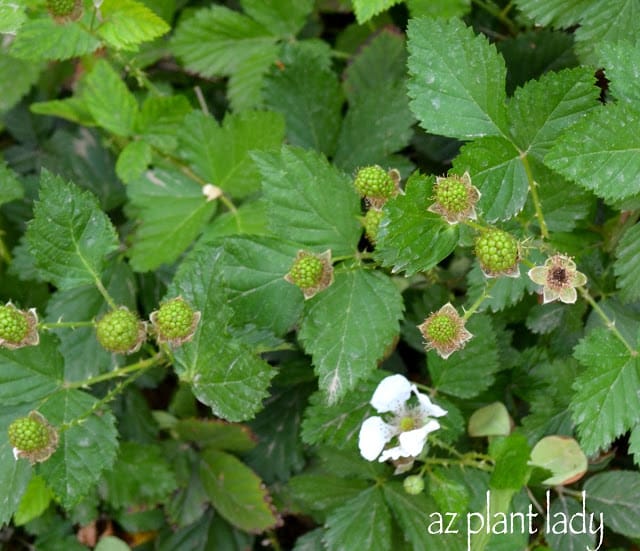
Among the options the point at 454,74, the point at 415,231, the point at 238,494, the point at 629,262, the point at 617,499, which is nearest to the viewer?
the point at 415,231

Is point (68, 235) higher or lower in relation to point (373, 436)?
higher

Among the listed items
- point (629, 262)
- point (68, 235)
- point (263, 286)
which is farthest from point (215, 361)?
point (629, 262)

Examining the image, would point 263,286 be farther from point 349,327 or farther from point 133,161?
point 133,161

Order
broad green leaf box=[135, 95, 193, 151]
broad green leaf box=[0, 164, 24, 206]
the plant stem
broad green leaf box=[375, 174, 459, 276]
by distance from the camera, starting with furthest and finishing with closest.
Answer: broad green leaf box=[135, 95, 193, 151] < broad green leaf box=[0, 164, 24, 206] < the plant stem < broad green leaf box=[375, 174, 459, 276]

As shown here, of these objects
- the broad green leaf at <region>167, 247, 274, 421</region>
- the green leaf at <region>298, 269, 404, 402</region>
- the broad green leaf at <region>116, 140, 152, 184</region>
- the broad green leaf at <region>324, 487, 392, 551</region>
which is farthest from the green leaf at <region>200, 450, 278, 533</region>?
the broad green leaf at <region>116, 140, 152, 184</region>

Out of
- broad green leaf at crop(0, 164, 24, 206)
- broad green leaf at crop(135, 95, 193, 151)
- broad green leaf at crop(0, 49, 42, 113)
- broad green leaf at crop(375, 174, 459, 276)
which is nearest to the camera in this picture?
broad green leaf at crop(375, 174, 459, 276)

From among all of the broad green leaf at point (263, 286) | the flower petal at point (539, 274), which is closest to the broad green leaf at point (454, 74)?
the flower petal at point (539, 274)

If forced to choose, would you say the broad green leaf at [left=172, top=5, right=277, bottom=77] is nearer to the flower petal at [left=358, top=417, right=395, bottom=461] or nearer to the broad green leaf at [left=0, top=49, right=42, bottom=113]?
the broad green leaf at [left=0, top=49, right=42, bottom=113]
